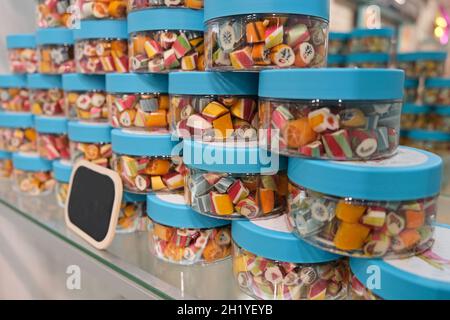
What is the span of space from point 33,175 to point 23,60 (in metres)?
0.26

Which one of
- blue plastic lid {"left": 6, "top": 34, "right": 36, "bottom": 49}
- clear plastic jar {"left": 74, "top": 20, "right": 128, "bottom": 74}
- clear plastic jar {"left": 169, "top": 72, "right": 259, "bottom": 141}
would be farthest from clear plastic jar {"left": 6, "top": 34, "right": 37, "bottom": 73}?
clear plastic jar {"left": 169, "top": 72, "right": 259, "bottom": 141}

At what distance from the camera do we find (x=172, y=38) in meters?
0.59

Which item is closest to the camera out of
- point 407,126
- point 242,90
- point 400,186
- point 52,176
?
point 400,186

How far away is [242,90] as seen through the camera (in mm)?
544

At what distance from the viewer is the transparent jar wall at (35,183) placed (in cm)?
89

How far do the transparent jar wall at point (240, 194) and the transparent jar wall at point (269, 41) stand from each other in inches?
5.6

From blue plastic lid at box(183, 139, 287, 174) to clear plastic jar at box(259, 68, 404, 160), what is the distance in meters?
0.05

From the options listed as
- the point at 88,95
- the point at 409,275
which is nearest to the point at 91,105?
the point at 88,95

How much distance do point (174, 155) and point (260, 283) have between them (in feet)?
0.80

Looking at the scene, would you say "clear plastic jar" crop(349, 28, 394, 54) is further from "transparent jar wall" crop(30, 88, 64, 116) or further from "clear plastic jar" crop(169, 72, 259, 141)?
"transparent jar wall" crop(30, 88, 64, 116)

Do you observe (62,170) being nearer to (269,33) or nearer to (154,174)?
(154,174)

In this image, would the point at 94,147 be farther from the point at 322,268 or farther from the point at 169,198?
the point at 322,268

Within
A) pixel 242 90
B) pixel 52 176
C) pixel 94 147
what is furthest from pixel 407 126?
pixel 52 176
